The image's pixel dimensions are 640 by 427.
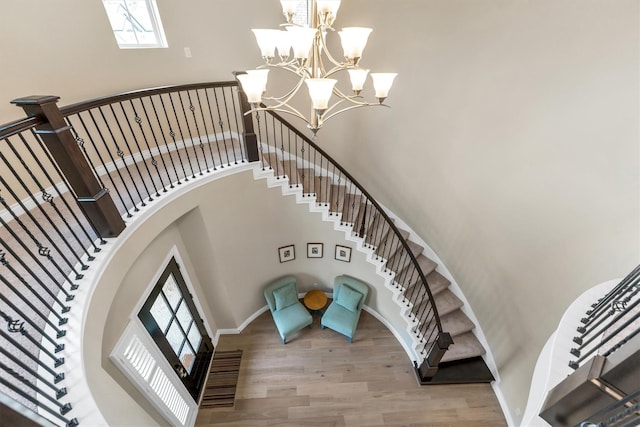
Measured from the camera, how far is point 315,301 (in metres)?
4.64

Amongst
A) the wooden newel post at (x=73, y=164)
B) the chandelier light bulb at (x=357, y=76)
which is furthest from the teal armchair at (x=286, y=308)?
the chandelier light bulb at (x=357, y=76)

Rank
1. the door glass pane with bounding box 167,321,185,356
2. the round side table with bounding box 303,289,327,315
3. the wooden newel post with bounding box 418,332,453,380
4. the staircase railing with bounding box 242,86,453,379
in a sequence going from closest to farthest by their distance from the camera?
the wooden newel post with bounding box 418,332,453,380 → the door glass pane with bounding box 167,321,185,356 → the staircase railing with bounding box 242,86,453,379 → the round side table with bounding box 303,289,327,315

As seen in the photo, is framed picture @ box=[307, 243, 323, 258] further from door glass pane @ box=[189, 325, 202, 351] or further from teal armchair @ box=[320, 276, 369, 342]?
door glass pane @ box=[189, 325, 202, 351]

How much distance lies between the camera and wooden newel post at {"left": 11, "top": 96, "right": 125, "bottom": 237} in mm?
1602

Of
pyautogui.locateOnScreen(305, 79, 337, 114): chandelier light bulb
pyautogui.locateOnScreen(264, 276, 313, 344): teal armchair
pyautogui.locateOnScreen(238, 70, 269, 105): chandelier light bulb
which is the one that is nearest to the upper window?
pyautogui.locateOnScreen(238, 70, 269, 105): chandelier light bulb

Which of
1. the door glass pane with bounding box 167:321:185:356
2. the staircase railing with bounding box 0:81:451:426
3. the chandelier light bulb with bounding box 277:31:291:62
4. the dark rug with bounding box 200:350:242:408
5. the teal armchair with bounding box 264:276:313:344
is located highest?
the chandelier light bulb with bounding box 277:31:291:62

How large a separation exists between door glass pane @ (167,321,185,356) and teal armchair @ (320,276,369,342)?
6.65ft

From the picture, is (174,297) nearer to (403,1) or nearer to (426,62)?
(426,62)

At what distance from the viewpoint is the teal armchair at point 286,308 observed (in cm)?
418

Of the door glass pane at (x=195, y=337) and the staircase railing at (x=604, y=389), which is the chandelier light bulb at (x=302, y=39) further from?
the door glass pane at (x=195, y=337)

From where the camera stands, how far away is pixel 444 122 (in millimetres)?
3498

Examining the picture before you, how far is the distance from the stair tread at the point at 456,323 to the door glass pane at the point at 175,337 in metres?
3.61

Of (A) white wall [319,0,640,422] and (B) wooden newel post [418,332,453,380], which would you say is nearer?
(A) white wall [319,0,640,422]


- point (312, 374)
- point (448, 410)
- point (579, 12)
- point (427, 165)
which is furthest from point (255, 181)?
point (448, 410)
